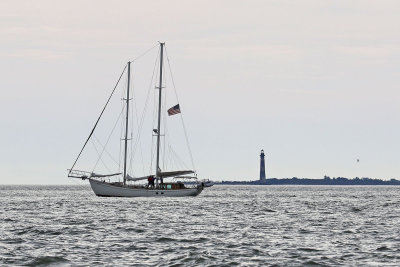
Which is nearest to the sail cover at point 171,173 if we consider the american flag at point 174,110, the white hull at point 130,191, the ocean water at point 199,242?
the white hull at point 130,191

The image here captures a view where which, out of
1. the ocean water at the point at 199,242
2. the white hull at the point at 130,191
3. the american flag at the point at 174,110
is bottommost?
the ocean water at the point at 199,242

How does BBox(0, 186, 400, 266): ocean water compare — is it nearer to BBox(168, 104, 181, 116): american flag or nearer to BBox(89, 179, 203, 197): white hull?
BBox(89, 179, 203, 197): white hull

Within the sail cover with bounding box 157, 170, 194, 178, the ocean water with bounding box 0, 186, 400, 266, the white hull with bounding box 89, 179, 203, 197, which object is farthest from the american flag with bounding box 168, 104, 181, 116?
the ocean water with bounding box 0, 186, 400, 266

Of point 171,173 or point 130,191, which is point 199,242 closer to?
point 130,191

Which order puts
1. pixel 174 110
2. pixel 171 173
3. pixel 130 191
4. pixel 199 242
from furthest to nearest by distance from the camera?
pixel 171 173 < pixel 174 110 < pixel 130 191 < pixel 199 242

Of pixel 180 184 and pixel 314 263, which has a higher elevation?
pixel 180 184

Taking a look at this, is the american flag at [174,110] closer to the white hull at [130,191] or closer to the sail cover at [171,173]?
the sail cover at [171,173]

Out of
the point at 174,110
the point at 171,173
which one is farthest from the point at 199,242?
the point at 171,173

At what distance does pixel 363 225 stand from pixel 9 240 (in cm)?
2606

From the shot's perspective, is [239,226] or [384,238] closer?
[384,238]

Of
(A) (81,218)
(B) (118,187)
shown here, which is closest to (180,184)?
(B) (118,187)

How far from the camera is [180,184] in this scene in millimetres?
118875

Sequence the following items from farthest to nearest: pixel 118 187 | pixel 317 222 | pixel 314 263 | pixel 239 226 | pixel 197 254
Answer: pixel 118 187 → pixel 317 222 → pixel 239 226 → pixel 197 254 → pixel 314 263

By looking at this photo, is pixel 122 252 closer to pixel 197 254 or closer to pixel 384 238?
pixel 197 254
